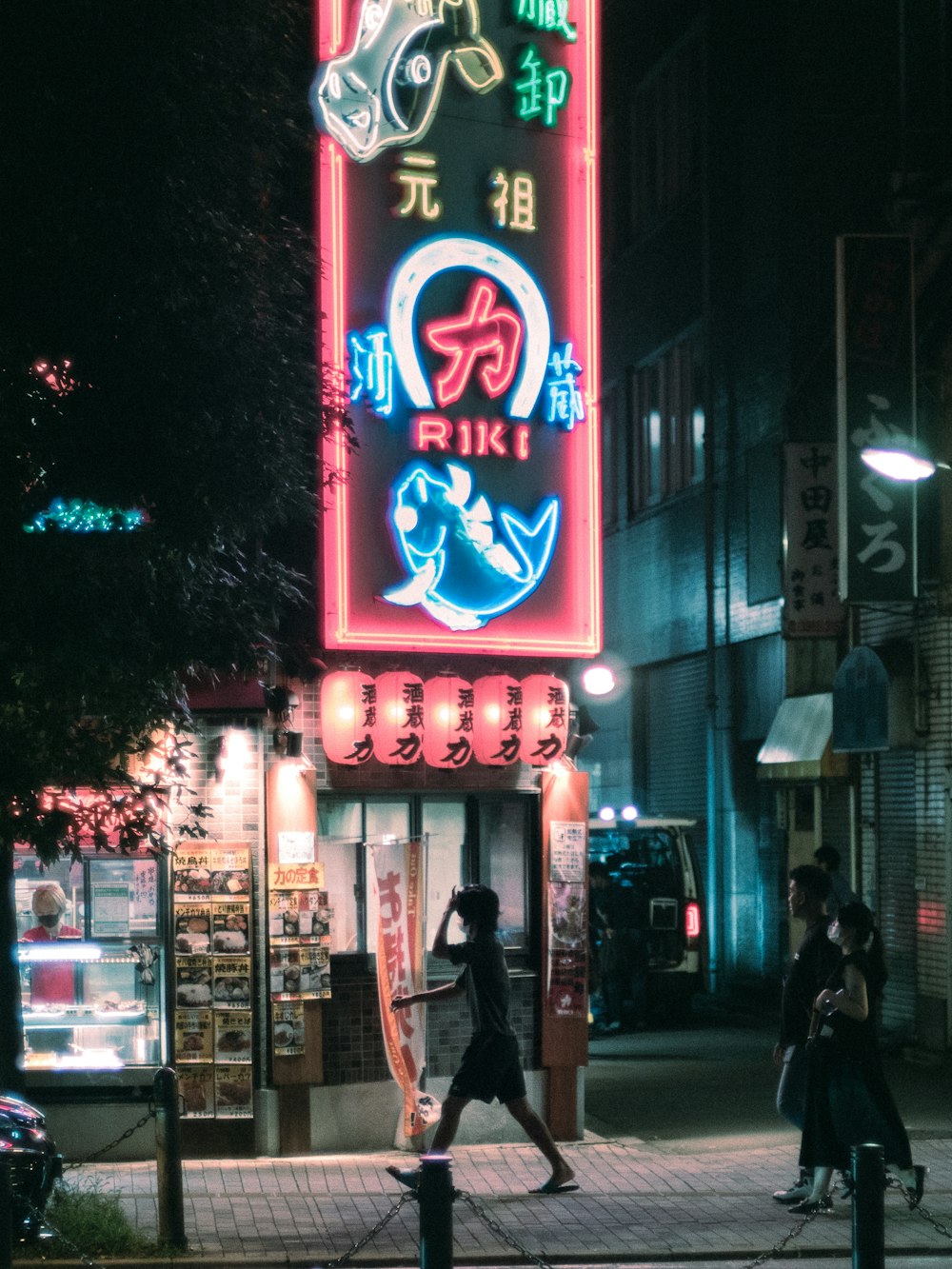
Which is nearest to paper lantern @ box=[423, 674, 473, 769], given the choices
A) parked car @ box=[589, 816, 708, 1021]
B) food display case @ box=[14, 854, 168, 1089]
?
food display case @ box=[14, 854, 168, 1089]

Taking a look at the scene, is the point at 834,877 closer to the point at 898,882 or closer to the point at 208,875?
the point at 898,882

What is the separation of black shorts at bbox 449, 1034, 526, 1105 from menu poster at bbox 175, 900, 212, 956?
2.57m

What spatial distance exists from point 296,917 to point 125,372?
4.60m

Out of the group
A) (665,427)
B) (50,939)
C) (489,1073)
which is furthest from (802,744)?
(489,1073)

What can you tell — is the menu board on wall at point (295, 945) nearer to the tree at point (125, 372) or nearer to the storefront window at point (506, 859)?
the storefront window at point (506, 859)

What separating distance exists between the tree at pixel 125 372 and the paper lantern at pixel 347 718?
2229 mm

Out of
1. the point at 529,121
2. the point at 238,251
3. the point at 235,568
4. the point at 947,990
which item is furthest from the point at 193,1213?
the point at 947,990

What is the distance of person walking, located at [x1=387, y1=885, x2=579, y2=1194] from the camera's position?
37.4 feet

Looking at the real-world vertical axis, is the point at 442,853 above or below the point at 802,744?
below

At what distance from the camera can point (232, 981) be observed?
13.2m

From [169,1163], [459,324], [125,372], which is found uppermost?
[459,324]

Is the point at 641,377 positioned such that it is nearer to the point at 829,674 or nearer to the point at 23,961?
the point at 829,674

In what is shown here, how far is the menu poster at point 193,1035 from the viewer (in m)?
13.1

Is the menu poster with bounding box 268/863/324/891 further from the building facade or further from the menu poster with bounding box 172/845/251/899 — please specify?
the building facade
